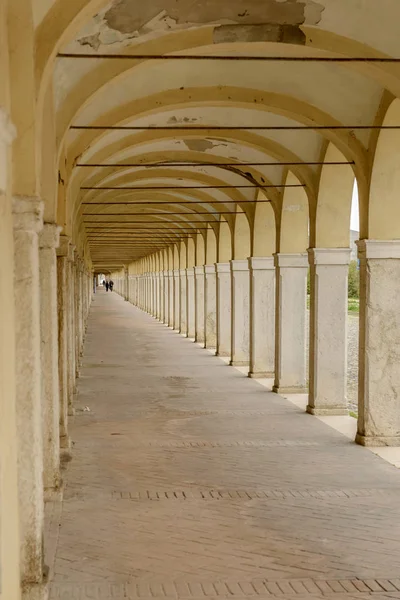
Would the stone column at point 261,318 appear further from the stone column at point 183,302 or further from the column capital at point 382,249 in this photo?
the stone column at point 183,302

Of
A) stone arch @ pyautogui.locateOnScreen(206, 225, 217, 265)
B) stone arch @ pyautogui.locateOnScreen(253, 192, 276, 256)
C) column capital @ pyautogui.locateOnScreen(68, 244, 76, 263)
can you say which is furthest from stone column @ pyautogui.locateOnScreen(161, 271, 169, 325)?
column capital @ pyautogui.locateOnScreen(68, 244, 76, 263)

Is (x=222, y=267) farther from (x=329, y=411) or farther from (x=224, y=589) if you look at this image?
(x=224, y=589)

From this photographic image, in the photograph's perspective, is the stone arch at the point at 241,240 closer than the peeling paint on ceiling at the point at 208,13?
No

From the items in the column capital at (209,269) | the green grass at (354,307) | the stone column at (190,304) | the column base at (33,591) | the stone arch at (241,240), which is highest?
the stone arch at (241,240)

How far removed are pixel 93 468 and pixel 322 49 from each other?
19.9ft

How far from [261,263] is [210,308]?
28.7 ft

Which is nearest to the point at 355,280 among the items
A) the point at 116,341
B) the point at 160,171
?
the point at 116,341

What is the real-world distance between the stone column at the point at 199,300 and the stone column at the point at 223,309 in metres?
5.49

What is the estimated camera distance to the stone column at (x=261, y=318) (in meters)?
19.5

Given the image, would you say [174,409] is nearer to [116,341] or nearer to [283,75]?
[283,75]

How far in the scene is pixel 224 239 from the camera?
25312 mm

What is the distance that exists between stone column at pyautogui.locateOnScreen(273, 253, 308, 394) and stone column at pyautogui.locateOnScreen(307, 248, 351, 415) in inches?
99.1

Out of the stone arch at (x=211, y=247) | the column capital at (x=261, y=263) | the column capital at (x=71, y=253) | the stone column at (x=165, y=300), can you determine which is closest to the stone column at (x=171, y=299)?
the stone column at (x=165, y=300)

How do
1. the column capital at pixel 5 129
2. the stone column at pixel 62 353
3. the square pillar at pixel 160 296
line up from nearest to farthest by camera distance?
the column capital at pixel 5 129 → the stone column at pixel 62 353 → the square pillar at pixel 160 296
